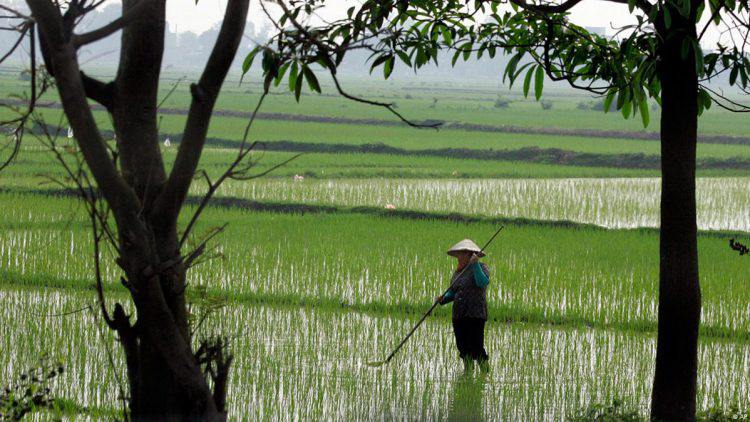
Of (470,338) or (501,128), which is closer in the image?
(470,338)

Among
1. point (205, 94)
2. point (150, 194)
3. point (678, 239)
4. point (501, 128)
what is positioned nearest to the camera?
point (205, 94)

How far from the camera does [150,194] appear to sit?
130 inches

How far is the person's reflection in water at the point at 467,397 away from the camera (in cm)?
515

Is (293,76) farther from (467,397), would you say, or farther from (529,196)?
(529,196)

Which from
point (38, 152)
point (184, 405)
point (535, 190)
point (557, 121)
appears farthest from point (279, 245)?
point (557, 121)

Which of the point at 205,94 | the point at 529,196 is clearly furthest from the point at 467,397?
the point at 529,196

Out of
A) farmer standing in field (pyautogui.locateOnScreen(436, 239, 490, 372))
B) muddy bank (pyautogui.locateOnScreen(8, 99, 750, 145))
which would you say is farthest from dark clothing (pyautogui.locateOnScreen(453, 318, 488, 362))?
muddy bank (pyautogui.locateOnScreen(8, 99, 750, 145))

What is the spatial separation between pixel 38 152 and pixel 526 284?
40.2ft

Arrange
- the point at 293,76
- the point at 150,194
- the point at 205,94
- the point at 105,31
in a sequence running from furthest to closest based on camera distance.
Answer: the point at 293,76 → the point at 150,194 → the point at 205,94 → the point at 105,31

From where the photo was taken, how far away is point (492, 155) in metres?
20.9

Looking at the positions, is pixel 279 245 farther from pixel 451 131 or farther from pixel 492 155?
pixel 451 131

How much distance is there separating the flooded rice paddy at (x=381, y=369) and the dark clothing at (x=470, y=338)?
0.14 m

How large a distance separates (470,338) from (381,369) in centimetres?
52

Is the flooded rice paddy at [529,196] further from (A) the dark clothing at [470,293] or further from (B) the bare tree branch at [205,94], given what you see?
(B) the bare tree branch at [205,94]
